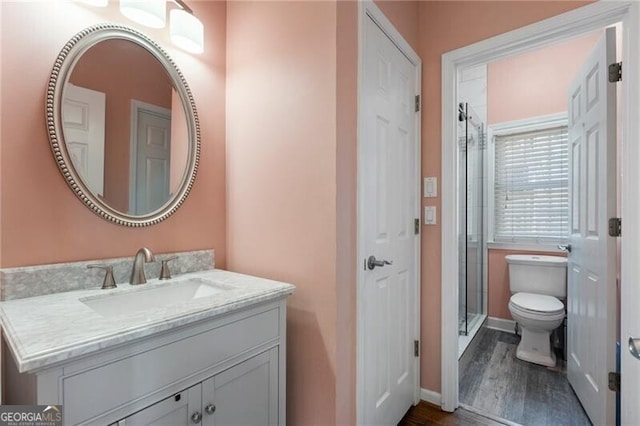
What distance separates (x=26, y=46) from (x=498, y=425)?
2727mm

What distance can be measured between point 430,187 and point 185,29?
155cm

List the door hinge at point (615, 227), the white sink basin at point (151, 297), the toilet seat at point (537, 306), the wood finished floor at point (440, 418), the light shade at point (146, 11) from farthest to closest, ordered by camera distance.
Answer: the toilet seat at point (537, 306)
the wood finished floor at point (440, 418)
the door hinge at point (615, 227)
the light shade at point (146, 11)
the white sink basin at point (151, 297)

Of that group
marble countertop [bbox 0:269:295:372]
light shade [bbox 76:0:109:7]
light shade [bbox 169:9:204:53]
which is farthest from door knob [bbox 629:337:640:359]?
light shade [bbox 76:0:109:7]

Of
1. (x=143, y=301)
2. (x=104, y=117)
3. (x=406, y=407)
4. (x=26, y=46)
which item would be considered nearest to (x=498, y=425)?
(x=406, y=407)

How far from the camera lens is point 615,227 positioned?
1.50 meters

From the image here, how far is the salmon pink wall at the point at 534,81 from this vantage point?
9.11 feet

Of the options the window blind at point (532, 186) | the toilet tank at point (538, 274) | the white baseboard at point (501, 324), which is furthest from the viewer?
the white baseboard at point (501, 324)

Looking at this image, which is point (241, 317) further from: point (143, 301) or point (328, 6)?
point (328, 6)

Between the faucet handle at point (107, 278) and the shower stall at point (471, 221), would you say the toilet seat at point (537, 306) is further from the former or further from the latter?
the faucet handle at point (107, 278)

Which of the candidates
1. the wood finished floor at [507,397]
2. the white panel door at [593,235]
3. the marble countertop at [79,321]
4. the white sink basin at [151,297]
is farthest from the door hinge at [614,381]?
the white sink basin at [151,297]

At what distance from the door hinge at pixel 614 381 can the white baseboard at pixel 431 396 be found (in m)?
0.84

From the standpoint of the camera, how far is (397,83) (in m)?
1.71

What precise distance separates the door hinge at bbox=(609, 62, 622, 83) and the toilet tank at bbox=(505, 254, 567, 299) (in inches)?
68.2

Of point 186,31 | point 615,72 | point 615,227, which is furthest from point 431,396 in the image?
point 186,31
